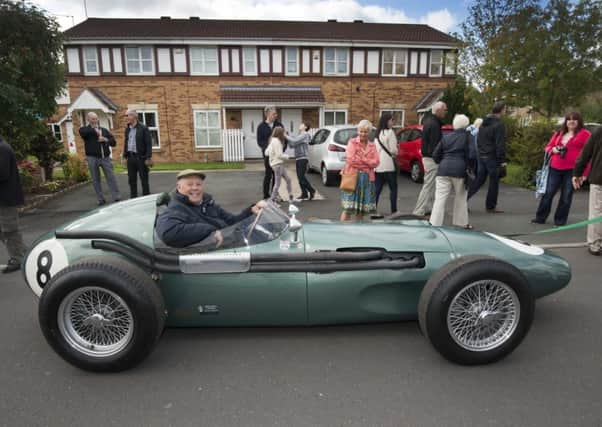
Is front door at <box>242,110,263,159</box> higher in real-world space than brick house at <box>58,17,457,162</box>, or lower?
lower

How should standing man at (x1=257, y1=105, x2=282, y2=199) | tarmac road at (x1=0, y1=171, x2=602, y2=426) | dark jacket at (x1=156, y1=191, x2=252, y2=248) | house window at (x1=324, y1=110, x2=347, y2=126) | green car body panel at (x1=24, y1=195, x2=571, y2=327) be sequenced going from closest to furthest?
tarmac road at (x1=0, y1=171, x2=602, y2=426) → green car body panel at (x1=24, y1=195, x2=571, y2=327) → dark jacket at (x1=156, y1=191, x2=252, y2=248) → standing man at (x1=257, y1=105, x2=282, y2=199) → house window at (x1=324, y1=110, x2=347, y2=126)

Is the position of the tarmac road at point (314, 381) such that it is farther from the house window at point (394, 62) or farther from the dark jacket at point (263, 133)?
the house window at point (394, 62)

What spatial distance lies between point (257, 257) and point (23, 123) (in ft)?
26.4

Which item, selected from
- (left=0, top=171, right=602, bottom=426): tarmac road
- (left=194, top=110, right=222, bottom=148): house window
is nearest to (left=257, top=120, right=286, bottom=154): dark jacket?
(left=0, top=171, right=602, bottom=426): tarmac road

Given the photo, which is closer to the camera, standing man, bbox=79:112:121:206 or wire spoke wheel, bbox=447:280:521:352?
wire spoke wheel, bbox=447:280:521:352

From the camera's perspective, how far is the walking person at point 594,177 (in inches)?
203

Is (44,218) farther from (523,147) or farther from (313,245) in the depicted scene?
(523,147)

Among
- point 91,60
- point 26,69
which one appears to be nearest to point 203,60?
point 91,60

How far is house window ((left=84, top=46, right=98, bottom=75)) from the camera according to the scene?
20.1 metres

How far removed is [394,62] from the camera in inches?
859

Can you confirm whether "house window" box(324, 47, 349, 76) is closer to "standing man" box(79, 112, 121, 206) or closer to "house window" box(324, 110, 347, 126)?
"house window" box(324, 110, 347, 126)

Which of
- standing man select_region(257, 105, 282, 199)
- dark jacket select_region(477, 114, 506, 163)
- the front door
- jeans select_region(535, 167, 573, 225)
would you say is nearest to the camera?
jeans select_region(535, 167, 573, 225)

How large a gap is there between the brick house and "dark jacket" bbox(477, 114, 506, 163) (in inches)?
531

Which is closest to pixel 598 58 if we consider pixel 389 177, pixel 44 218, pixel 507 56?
pixel 507 56
